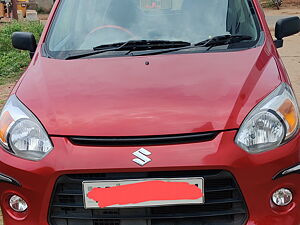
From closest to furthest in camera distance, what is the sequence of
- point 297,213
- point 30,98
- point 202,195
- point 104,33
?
point 202,195 → point 297,213 → point 30,98 → point 104,33

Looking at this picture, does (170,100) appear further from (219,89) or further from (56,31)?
(56,31)

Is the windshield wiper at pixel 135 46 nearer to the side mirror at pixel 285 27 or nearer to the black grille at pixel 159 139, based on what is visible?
the side mirror at pixel 285 27

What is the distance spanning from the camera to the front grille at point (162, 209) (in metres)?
2.63

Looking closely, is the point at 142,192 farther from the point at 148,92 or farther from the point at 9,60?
the point at 9,60

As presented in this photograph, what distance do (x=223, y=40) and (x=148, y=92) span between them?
2.93ft

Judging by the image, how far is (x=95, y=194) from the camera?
262cm

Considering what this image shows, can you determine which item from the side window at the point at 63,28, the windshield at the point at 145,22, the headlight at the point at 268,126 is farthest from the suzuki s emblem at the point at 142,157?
the side window at the point at 63,28

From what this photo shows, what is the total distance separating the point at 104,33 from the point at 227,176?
5.42 feet

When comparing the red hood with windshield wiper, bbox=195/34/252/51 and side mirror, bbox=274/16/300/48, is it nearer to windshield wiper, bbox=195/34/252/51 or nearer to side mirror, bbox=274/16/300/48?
windshield wiper, bbox=195/34/252/51

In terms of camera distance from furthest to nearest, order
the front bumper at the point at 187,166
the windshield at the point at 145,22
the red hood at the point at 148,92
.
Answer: the windshield at the point at 145,22 → the red hood at the point at 148,92 → the front bumper at the point at 187,166

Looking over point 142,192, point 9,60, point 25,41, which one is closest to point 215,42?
point 142,192

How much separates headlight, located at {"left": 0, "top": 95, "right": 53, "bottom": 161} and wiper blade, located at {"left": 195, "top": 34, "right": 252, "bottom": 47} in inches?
51.3

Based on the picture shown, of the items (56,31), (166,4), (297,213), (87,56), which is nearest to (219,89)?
(297,213)

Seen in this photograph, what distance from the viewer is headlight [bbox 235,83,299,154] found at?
8.79 ft
